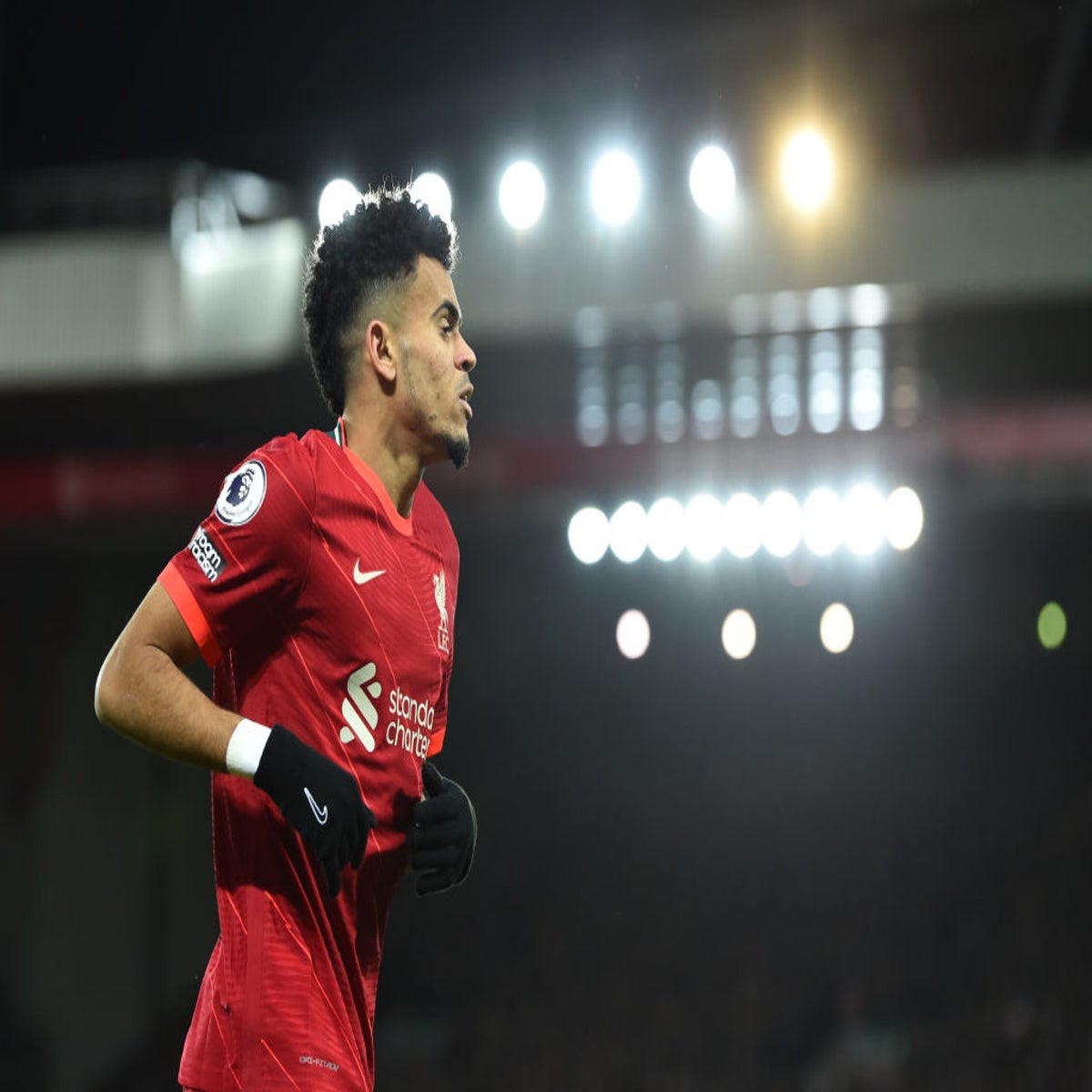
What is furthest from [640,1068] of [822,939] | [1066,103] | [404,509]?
[404,509]

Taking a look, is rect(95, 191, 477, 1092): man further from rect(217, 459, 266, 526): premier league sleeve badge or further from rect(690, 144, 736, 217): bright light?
rect(690, 144, 736, 217): bright light

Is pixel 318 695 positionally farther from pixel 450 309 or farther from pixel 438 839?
pixel 450 309

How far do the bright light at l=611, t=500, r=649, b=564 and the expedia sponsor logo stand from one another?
9.55m

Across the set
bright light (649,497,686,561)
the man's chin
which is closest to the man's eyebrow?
the man's chin

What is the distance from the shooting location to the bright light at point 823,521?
10820mm

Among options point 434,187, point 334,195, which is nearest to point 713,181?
point 434,187

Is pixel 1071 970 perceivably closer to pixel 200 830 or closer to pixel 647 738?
pixel 647 738

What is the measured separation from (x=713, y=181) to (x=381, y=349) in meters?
6.07

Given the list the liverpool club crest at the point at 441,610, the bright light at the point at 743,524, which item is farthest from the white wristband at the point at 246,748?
the bright light at the point at 743,524

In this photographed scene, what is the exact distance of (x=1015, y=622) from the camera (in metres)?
12.6

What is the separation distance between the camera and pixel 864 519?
1098 cm

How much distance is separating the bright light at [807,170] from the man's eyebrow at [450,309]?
5.90 metres

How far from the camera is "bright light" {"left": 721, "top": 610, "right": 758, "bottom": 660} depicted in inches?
490

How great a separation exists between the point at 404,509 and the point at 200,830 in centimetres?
1047
